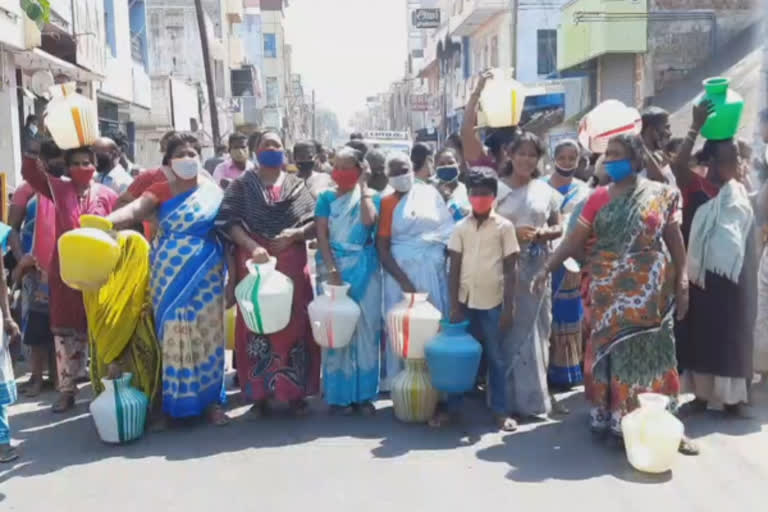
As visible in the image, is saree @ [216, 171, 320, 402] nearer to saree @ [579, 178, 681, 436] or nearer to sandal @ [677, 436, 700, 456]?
saree @ [579, 178, 681, 436]

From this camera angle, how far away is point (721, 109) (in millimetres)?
4977

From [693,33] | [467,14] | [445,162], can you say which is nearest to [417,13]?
[467,14]

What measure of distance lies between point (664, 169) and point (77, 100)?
3.72 m

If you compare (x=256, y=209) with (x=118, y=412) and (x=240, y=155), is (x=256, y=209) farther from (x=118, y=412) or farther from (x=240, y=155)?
(x=240, y=155)

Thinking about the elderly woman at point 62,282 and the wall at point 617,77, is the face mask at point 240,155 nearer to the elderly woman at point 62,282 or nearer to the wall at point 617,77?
the elderly woman at point 62,282

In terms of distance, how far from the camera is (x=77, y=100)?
5621 millimetres

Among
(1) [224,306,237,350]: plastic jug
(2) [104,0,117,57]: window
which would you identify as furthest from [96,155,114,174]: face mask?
(2) [104,0,117,57]: window

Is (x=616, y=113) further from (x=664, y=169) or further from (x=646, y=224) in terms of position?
(x=646, y=224)

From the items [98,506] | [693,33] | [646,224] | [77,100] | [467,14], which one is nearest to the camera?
[98,506]

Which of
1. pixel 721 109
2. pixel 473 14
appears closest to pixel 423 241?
pixel 721 109

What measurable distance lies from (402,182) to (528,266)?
91 cm

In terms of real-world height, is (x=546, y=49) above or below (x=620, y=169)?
above

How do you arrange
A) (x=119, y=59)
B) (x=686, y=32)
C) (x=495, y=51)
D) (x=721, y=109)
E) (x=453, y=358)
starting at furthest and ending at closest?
1. (x=495, y=51)
2. (x=119, y=59)
3. (x=686, y=32)
4. (x=721, y=109)
5. (x=453, y=358)

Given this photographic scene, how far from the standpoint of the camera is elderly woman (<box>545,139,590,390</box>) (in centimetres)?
589
